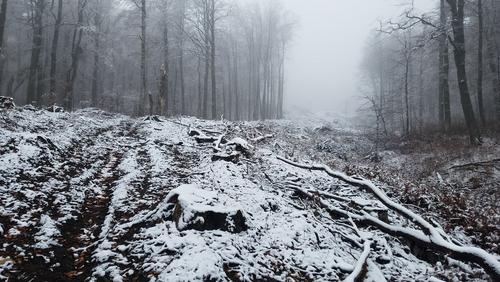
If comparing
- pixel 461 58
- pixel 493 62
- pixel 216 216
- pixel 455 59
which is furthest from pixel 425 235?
pixel 493 62

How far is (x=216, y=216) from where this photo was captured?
5395 millimetres

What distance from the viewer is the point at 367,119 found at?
4869cm

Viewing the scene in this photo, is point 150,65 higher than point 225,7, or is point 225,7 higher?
point 225,7

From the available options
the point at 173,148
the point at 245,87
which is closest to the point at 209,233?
the point at 173,148

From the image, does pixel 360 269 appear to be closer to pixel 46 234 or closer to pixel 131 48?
pixel 46 234

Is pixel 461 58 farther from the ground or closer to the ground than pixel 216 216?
farther from the ground

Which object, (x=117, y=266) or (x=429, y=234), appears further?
(x=429, y=234)

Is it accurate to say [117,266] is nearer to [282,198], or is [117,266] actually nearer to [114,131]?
[282,198]

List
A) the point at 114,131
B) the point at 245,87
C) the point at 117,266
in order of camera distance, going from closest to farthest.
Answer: the point at 117,266 → the point at 114,131 → the point at 245,87

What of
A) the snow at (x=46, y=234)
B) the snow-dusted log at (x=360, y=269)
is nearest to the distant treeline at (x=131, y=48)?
the snow at (x=46, y=234)

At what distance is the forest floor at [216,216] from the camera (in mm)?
4445

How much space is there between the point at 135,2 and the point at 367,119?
38009mm

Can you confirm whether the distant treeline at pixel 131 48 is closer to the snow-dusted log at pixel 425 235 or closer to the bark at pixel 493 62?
the snow-dusted log at pixel 425 235

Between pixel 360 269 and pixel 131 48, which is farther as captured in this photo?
pixel 131 48
